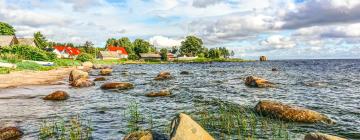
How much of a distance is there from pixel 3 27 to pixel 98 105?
90.6 m

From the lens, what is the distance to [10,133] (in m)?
12.1

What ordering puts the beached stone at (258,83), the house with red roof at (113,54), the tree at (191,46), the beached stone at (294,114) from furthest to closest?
the tree at (191,46), the house with red roof at (113,54), the beached stone at (258,83), the beached stone at (294,114)

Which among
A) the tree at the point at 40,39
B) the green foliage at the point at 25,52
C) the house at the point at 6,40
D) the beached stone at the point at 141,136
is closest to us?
the beached stone at the point at 141,136

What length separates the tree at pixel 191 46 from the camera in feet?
555

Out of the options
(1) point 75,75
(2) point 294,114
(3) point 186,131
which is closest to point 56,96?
(3) point 186,131

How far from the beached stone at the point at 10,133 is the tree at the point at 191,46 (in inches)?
6187

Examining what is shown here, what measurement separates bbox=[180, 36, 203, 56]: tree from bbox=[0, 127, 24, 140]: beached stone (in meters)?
157

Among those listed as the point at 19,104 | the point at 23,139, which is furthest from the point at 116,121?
the point at 19,104

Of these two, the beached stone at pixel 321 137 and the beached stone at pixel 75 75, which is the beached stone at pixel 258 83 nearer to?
the beached stone at pixel 75 75

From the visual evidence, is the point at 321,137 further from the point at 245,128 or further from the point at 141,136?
the point at 141,136

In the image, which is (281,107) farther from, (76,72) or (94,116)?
(76,72)

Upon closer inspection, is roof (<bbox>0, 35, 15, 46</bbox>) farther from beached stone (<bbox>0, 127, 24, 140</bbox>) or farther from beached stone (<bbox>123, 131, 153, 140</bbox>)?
beached stone (<bbox>123, 131, 153, 140</bbox>)

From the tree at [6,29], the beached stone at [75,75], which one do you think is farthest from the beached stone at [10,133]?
the tree at [6,29]

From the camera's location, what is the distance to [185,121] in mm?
9438
